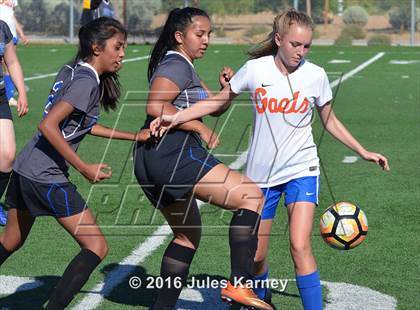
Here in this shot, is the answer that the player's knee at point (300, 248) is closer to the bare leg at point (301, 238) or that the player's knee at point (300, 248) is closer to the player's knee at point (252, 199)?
the bare leg at point (301, 238)

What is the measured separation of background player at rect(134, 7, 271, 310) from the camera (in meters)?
6.02

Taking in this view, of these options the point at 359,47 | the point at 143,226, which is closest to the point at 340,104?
the point at 143,226

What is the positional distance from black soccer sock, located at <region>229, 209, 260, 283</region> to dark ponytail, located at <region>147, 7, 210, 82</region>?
1032mm

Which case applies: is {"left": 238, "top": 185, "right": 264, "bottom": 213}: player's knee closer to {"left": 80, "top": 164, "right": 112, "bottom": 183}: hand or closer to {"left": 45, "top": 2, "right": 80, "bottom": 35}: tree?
{"left": 80, "top": 164, "right": 112, "bottom": 183}: hand

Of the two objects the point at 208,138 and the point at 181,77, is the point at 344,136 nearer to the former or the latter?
the point at 208,138

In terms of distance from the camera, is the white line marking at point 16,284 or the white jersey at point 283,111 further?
the white line marking at point 16,284

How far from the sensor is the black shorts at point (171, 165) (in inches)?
238

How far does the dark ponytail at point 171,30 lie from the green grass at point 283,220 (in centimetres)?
160

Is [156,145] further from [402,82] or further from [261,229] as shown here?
[402,82]

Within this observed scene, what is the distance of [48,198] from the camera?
19.3ft

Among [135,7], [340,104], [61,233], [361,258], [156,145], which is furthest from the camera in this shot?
[135,7]

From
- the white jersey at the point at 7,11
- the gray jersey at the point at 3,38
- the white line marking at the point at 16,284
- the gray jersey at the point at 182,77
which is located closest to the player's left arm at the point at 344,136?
the gray jersey at the point at 182,77

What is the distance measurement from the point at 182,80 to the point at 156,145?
0.41 m

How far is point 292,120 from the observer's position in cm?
620
